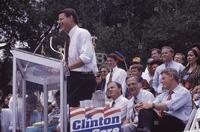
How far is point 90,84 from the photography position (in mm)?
7289

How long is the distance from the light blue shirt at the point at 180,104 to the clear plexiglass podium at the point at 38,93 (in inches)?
69.6

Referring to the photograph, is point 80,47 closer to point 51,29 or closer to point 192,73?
point 51,29

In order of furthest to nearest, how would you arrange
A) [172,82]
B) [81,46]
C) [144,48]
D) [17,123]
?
[144,48] < [172,82] < [81,46] < [17,123]

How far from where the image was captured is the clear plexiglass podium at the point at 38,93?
20.4ft

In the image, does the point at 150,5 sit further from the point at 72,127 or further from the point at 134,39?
the point at 72,127

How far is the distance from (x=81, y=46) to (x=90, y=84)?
0.50 m

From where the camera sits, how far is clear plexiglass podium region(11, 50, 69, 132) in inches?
245

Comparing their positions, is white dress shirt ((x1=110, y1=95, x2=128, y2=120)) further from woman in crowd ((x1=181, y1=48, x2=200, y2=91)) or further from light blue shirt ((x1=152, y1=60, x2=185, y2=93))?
light blue shirt ((x1=152, y1=60, x2=185, y2=93))

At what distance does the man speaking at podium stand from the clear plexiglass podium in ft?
1.63

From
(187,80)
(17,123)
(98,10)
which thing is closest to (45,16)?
(98,10)

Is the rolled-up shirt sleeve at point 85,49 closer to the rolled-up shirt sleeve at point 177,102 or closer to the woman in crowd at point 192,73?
the rolled-up shirt sleeve at point 177,102

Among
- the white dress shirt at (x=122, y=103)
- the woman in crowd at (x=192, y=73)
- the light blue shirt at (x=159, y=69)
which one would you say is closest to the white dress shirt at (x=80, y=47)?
the white dress shirt at (x=122, y=103)

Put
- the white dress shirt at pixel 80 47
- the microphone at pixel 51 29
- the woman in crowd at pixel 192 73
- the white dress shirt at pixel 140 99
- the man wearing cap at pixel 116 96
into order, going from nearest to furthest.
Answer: the microphone at pixel 51 29 → the white dress shirt at pixel 80 47 → the white dress shirt at pixel 140 99 → the man wearing cap at pixel 116 96 → the woman in crowd at pixel 192 73

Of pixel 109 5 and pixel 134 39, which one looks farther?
pixel 109 5
